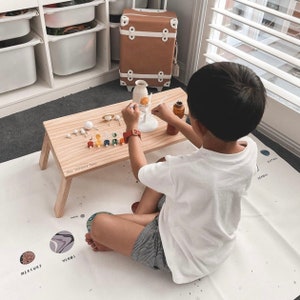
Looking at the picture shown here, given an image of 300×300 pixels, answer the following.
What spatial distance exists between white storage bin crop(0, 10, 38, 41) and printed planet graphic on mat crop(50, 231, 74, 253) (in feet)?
2.93

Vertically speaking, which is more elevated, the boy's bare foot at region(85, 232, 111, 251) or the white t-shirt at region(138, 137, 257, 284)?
the white t-shirt at region(138, 137, 257, 284)

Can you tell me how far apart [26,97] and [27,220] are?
71 cm

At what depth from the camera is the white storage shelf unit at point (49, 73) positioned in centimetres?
159

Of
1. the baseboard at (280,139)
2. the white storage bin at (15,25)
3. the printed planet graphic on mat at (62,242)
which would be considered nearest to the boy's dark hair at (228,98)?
the printed planet graphic on mat at (62,242)

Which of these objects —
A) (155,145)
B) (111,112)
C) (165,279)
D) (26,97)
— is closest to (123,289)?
(165,279)

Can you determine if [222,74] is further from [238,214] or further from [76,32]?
[76,32]

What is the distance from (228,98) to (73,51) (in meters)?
1.28

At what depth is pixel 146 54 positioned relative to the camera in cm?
173

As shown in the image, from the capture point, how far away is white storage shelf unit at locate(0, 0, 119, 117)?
62.6 inches

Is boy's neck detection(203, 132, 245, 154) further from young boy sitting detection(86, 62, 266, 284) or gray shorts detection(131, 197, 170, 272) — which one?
gray shorts detection(131, 197, 170, 272)

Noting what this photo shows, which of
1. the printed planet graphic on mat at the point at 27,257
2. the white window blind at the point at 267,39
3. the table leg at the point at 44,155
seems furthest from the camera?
the white window blind at the point at 267,39

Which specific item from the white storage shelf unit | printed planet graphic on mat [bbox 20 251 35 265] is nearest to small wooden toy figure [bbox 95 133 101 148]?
printed planet graphic on mat [bbox 20 251 35 265]

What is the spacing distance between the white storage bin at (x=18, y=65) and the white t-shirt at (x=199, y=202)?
1.03m

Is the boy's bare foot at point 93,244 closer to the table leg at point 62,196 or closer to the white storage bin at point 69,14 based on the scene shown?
the table leg at point 62,196
